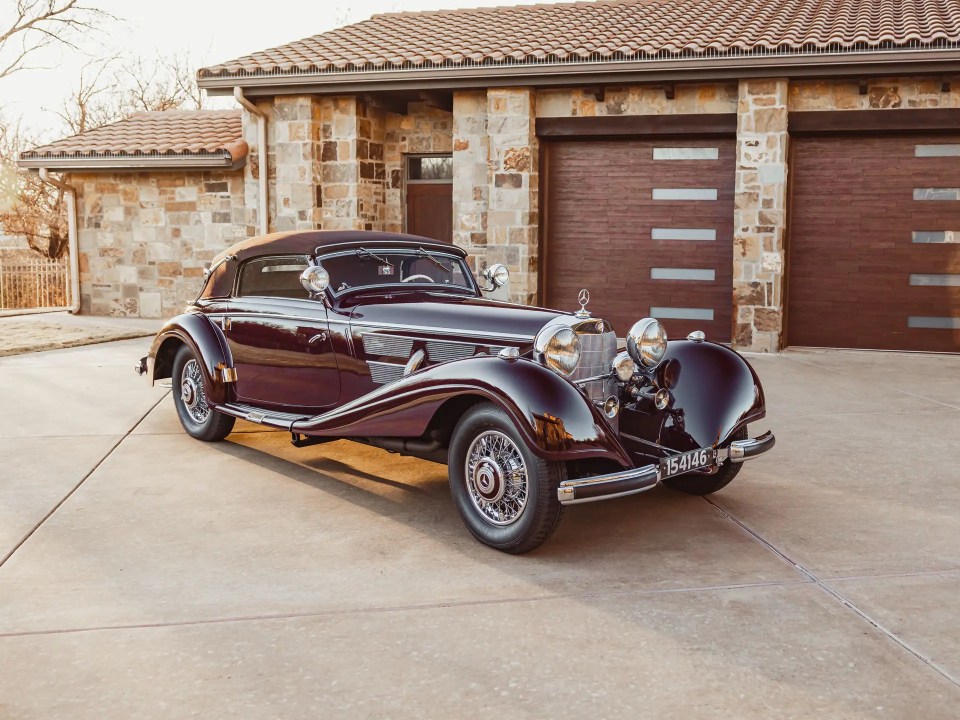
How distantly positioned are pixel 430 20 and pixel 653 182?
18.8ft

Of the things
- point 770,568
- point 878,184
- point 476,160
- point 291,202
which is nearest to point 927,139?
point 878,184

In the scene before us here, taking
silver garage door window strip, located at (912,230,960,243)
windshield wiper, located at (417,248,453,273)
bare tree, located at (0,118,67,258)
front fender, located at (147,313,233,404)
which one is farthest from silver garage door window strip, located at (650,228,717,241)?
bare tree, located at (0,118,67,258)

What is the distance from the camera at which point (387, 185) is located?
14125mm

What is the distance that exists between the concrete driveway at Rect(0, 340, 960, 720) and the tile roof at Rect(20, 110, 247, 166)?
8380 millimetres

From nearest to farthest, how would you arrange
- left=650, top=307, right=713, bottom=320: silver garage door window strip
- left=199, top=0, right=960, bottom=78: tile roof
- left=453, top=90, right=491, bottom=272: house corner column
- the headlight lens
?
1. the headlight lens
2. left=199, top=0, right=960, bottom=78: tile roof
3. left=650, top=307, right=713, bottom=320: silver garage door window strip
4. left=453, top=90, right=491, bottom=272: house corner column

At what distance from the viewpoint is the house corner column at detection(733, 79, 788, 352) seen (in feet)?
38.2

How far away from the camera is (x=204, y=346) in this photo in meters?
6.32

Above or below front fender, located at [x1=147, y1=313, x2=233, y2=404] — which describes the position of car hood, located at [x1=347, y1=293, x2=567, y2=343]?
above

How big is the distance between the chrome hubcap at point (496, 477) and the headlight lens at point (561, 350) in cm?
46

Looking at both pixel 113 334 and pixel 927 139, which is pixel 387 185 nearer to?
pixel 113 334

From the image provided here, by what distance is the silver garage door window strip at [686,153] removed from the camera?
12.3 m

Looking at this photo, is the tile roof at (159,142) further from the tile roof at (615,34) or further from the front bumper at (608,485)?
the front bumper at (608,485)

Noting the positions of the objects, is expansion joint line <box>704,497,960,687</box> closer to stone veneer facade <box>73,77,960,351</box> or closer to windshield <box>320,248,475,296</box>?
windshield <box>320,248,475,296</box>

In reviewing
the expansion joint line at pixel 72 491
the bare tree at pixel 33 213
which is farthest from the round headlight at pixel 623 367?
the bare tree at pixel 33 213
